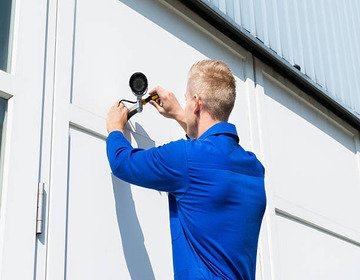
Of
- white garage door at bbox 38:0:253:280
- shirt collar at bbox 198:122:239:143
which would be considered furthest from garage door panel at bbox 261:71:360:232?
shirt collar at bbox 198:122:239:143

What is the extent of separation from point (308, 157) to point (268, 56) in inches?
24.4

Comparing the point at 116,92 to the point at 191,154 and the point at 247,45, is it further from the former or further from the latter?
the point at 247,45

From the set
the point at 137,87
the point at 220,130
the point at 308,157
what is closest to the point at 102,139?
the point at 137,87

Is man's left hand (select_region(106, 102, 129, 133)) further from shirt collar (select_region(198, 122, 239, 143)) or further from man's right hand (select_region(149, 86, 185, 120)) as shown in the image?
shirt collar (select_region(198, 122, 239, 143))

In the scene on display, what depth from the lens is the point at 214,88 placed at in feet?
7.09

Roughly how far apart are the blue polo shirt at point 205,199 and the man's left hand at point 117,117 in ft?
0.72

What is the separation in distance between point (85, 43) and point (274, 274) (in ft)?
4.48

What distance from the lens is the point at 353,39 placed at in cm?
441

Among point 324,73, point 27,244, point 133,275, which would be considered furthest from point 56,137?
point 324,73

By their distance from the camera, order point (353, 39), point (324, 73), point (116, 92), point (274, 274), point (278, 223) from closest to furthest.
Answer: point (116, 92)
point (274, 274)
point (278, 223)
point (324, 73)
point (353, 39)

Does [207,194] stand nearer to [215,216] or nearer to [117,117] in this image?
[215,216]

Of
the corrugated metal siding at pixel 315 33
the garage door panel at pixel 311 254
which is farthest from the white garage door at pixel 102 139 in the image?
the garage door panel at pixel 311 254

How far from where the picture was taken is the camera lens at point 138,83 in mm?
2357

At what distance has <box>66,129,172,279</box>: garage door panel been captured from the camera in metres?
2.11
